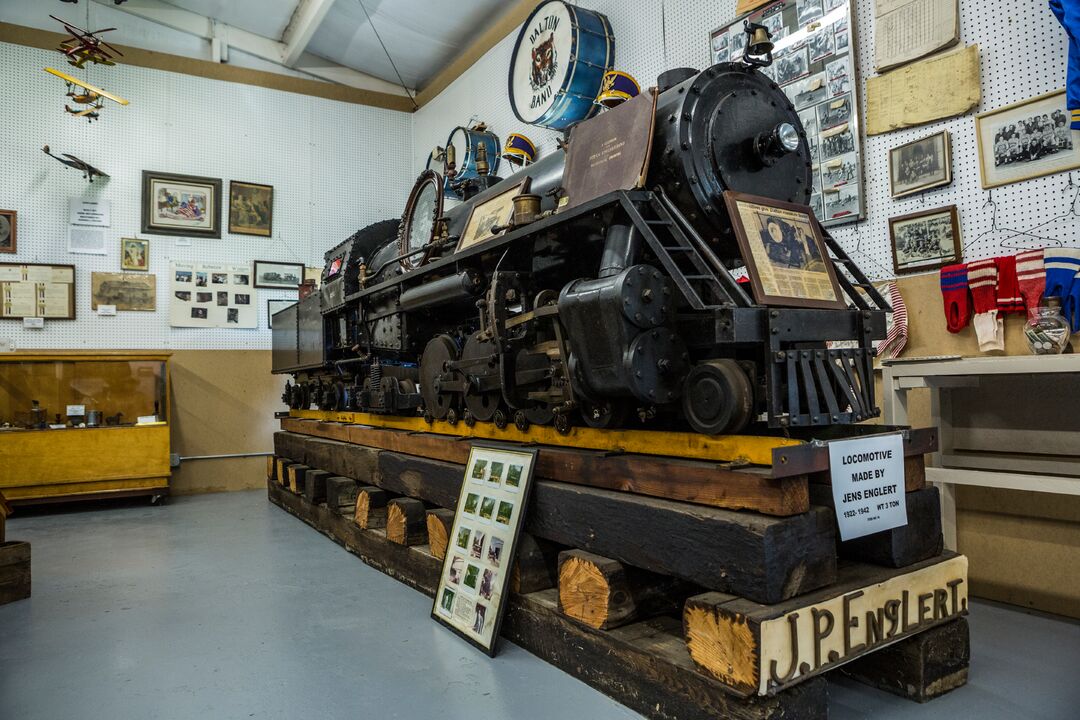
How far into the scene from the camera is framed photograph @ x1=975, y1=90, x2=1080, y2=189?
2797mm

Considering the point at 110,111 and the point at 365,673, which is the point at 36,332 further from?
the point at 365,673

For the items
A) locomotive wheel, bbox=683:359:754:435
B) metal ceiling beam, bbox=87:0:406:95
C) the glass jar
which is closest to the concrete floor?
locomotive wheel, bbox=683:359:754:435

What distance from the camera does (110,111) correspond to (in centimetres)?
695

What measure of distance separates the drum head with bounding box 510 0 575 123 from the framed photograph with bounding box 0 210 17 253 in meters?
4.92

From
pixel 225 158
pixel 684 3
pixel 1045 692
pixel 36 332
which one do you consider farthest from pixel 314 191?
pixel 1045 692

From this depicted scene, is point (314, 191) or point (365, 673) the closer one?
point (365, 673)

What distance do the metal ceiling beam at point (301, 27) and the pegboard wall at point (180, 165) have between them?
0.46 m

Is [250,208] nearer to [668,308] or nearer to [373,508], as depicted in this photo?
[373,508]

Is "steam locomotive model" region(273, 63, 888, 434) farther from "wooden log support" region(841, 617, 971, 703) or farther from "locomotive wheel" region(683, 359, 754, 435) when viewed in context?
"wooden log support" region(841, 617, 971, 703)

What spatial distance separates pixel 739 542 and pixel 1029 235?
214 centimetres

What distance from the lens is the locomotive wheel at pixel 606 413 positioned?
8.08 ft

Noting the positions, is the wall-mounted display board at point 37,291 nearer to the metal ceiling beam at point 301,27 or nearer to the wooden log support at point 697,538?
the metal ceiling beam at point 301,27

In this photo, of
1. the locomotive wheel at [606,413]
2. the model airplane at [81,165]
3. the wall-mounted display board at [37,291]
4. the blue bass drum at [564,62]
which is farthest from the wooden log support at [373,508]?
the model airplane at [81,165]

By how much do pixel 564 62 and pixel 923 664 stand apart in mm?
4259
